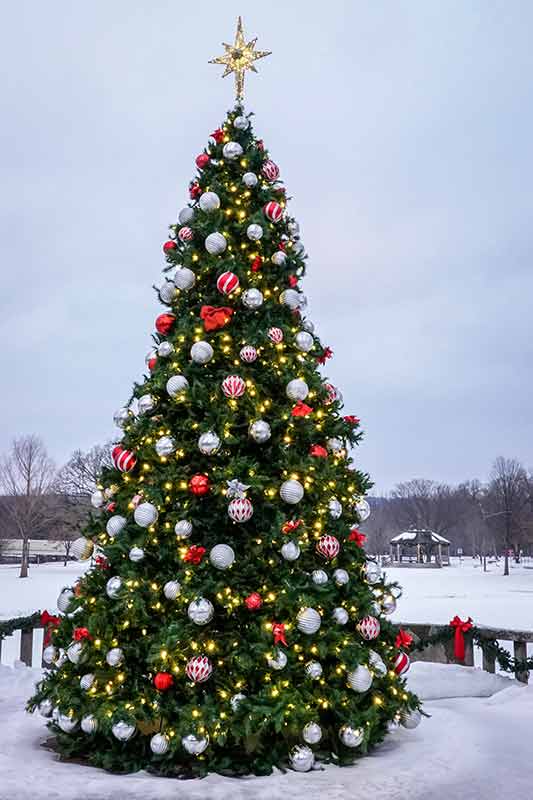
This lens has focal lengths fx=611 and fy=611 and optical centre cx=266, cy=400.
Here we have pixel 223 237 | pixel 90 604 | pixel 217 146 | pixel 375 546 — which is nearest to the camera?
pixel 90 604

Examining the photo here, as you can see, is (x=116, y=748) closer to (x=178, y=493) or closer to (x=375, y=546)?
(x=178, y=493)

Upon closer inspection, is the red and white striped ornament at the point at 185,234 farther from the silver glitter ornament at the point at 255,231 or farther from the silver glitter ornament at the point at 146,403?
the silver glitter ornament at the point at 146,403

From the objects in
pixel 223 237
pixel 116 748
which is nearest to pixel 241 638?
pixel 116 748

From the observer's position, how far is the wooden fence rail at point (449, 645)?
7.02 metres

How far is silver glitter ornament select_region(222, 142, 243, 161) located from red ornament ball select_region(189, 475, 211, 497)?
10.1 feet

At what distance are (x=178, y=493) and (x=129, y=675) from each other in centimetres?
137

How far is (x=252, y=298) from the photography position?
516 cm

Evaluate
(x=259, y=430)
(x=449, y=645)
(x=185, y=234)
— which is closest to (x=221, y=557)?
(x=259, y=430)

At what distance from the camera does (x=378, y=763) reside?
4.47m

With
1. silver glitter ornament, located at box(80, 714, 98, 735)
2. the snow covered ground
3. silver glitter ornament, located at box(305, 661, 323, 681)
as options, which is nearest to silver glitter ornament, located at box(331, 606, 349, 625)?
silver glitter ornament, located at box(305, 661, 323, 681)

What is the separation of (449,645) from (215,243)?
19.3ft

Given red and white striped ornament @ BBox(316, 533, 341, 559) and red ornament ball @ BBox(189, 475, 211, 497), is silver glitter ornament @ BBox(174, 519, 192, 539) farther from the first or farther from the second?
red and white striped ornament @ BBox(316, 533, 341, 559)

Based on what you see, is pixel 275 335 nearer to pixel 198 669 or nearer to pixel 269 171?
pixel 269 171

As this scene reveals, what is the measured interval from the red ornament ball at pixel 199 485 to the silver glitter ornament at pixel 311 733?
5.86ft
